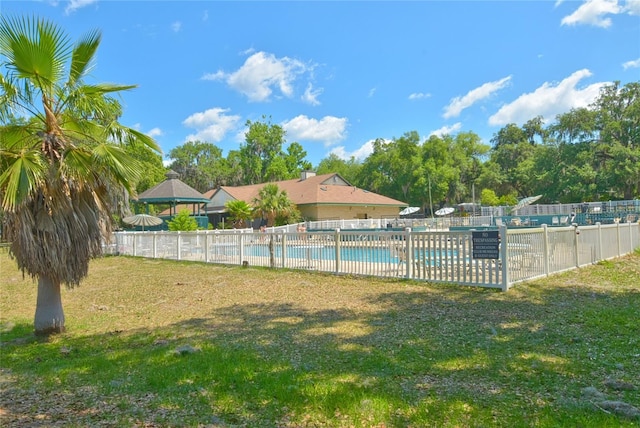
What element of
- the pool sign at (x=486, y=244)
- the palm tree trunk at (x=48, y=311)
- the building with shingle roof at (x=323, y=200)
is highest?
the building with shingle roof at (x=323, y=200)

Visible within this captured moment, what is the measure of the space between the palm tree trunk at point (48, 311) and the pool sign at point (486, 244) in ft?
24.8

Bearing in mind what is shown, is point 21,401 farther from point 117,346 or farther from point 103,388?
point 117,346

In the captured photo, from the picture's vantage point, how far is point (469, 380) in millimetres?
3830

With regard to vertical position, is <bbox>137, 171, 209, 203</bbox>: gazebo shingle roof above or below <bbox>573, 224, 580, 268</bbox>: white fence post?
above

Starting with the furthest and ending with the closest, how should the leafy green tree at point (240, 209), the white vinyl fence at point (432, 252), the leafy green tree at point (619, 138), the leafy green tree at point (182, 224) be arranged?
1. the leafy green tree at point (619, 138)
2. the leafy green tree at point (240, 209)
3. the leafy green tree at point (182, 224)
4. the white vinyl fence at point (432, 252)

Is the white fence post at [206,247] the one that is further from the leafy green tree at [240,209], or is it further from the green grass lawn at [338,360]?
the leafy green tree at [240,209]

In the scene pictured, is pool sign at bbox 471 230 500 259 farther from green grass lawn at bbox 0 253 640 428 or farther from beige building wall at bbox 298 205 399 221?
beige building wall at bbox 298 205 399 221

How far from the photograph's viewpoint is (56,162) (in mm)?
5773

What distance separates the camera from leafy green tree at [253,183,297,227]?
30109 mm

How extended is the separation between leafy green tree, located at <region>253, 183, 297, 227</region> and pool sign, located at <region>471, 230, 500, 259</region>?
22.4 meters

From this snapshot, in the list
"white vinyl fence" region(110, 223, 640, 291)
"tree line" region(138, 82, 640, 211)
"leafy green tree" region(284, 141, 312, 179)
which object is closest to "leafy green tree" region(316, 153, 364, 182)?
"tree line" region(138, 82, 640, 211)

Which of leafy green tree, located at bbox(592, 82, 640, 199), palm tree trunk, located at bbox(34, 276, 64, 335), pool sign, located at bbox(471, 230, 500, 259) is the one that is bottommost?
palm tree trunk, located at bbox(34, 276, 64, 335)

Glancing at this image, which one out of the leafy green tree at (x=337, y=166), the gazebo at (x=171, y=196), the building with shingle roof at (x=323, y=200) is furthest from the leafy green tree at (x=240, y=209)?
the leafy green tree at (x=337, y=166)

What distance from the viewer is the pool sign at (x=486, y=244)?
329 inches
